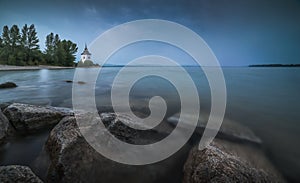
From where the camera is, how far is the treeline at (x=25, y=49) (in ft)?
116

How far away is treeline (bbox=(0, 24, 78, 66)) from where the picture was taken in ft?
116

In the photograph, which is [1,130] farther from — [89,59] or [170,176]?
[89,59]

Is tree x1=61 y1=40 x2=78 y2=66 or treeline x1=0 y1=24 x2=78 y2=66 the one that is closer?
treeline x1=0 y1=24 x2=78 y2=66

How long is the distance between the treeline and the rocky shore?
148ft

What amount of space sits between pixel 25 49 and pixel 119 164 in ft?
166

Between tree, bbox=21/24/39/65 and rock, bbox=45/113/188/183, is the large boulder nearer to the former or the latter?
rock, bbox=45/113/188/183

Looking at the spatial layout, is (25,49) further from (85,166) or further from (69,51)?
(85,166)

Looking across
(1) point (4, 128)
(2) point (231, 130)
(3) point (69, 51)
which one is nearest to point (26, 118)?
(1) point (4, 128)

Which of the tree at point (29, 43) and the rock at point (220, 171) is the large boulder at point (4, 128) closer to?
the rock at point (220, 171)

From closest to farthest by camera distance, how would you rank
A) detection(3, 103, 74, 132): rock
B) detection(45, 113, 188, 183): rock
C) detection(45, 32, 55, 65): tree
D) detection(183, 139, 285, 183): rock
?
detection(183, 139, 285, 183): rock
detection(45, 113, 188, 183): rock
detection(3, 103, 74, 132): rock
detection(45, 32, 55, 65): tree

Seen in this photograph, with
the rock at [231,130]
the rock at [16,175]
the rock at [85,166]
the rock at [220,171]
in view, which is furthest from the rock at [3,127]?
the rock at [231,130]

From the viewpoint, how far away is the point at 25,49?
38125mm

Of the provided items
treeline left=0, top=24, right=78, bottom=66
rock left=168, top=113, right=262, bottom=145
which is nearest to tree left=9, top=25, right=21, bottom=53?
treeline left=0, top=24, right=78, bottom=66

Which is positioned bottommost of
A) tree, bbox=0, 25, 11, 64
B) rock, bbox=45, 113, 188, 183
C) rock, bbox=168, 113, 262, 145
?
rock, bbox=45, 113, 188, 183
